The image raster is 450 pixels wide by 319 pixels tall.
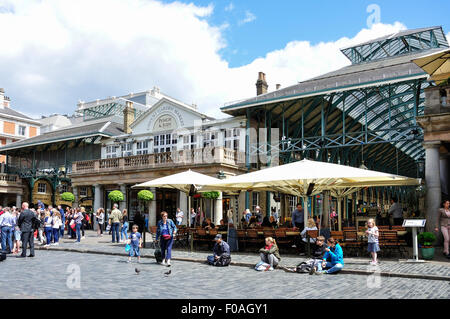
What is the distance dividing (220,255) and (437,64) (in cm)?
964

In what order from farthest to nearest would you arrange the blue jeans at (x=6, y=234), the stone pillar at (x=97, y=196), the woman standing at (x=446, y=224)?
the stone pillar at (x=97, y=196) < the blue jeans at (x=6, y=234) < the woman standing at (x=446, y=224)

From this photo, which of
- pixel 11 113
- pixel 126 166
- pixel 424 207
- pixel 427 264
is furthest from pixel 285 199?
pixel 11 113

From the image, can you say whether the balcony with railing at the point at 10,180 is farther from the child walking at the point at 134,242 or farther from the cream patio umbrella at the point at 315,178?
the cream patio umbrella at the point at 315,178

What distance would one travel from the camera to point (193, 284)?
29.0ft

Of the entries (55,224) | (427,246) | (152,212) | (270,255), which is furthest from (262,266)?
(152,212)

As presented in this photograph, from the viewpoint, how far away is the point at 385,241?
1277cm

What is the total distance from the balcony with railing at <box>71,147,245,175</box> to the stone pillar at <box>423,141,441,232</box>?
1275cm

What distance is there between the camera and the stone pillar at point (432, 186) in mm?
14219

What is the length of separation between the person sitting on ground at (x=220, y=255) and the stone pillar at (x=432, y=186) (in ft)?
23.5

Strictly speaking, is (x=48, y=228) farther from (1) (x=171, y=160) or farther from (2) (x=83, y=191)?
(2) (x=83, y=191)

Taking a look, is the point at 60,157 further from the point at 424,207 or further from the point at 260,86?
→ the point at 424,207

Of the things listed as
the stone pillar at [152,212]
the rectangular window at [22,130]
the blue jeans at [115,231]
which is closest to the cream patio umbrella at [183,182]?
the blue jeans at [115,231]

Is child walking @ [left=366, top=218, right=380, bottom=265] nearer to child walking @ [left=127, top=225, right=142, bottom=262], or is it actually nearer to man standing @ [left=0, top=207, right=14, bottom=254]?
child walking @ [left=127, top=225, right=142, bottom=262]
